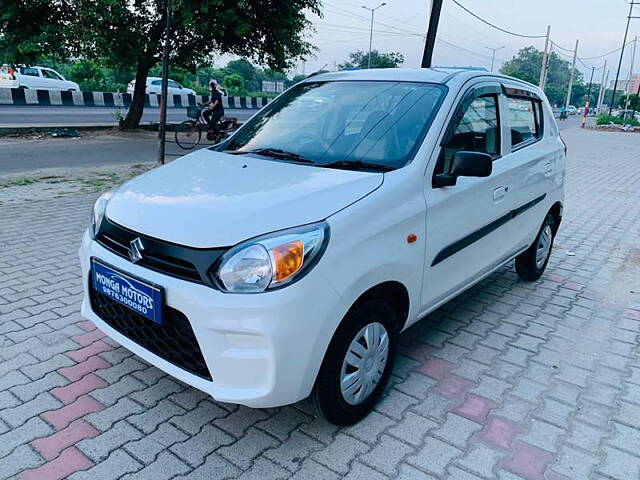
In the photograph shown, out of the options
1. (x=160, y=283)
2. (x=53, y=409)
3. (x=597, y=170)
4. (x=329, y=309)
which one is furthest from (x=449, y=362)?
(x=597, y=170)

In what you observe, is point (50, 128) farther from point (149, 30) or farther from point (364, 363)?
point (364, 363)

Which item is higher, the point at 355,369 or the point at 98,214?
the point at 98,214

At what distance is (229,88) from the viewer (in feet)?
140

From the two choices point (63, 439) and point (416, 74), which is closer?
point (63, 439)

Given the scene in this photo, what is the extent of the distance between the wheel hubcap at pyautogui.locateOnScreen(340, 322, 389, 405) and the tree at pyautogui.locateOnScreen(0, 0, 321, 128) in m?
11.4

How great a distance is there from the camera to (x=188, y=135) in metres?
14.5

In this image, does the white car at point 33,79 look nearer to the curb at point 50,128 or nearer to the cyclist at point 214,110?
the curb at point 50,128

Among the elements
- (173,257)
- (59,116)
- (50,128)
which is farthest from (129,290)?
(59,116)

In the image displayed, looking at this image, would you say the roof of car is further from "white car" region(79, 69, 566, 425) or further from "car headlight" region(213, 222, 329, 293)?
"car headlight" region(213, 222, 329, 293)

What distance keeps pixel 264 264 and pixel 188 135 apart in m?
13.2

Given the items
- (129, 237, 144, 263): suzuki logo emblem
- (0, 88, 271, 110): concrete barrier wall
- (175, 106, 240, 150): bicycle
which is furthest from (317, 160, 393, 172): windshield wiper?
(0, 88, 271, 110): concrete barrier wall

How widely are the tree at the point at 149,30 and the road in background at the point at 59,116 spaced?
2.86 meters

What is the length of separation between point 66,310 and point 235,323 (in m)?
2.22

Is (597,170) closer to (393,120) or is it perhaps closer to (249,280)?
(393,120)
